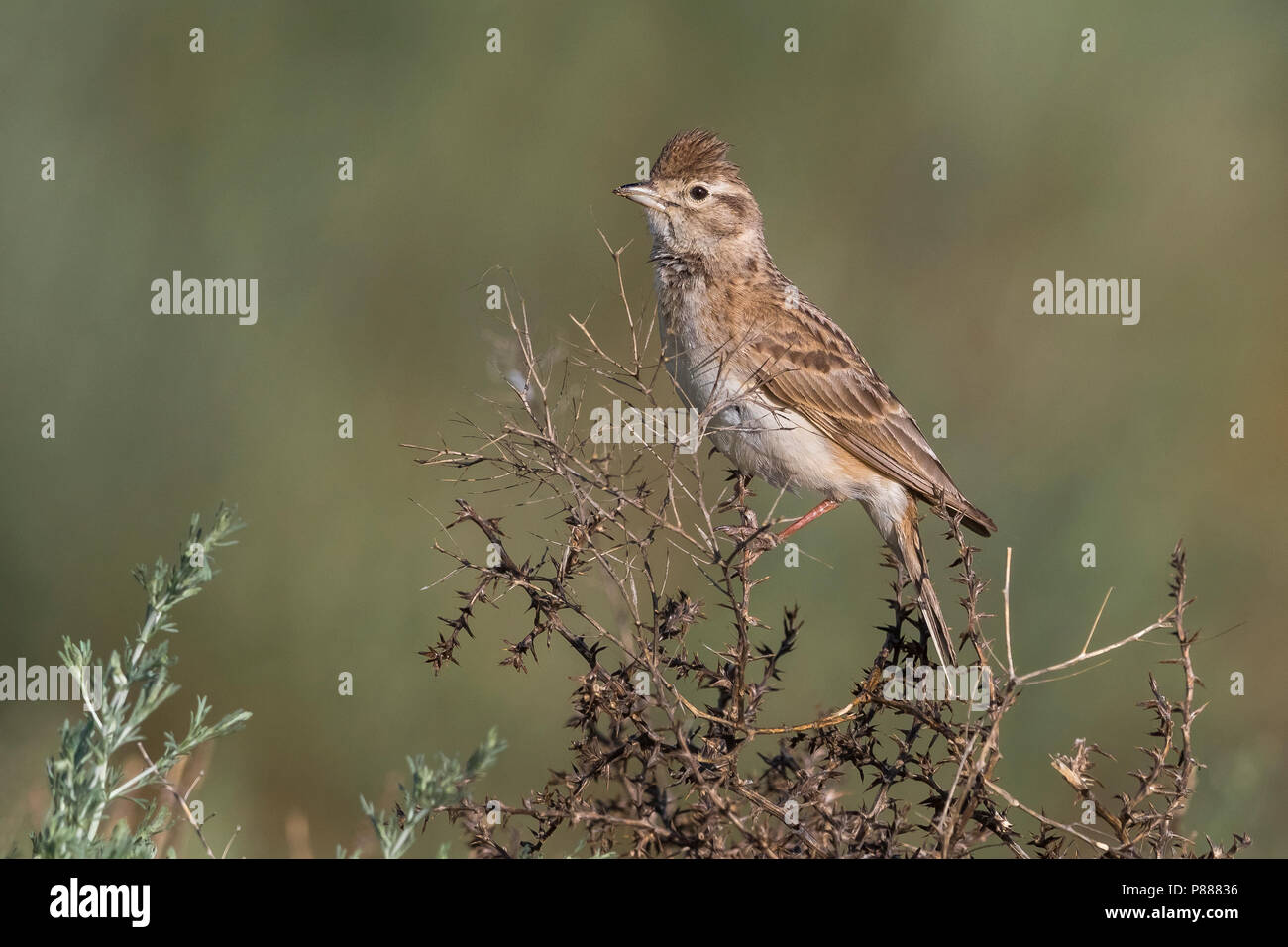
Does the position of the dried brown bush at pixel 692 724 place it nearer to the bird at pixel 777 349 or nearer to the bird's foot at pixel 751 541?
the bird's foot at pixel 751 541

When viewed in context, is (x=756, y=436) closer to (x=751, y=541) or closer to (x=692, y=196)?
(x=692, y=196)

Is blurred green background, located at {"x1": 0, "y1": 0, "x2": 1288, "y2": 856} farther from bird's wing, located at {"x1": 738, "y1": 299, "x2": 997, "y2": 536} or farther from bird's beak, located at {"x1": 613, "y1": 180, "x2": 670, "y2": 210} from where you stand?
bird's wing, located at {"x1": 738, "y1": 299, "x2": 997, "y2": 536}

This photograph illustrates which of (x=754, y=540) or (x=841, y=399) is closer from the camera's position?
(x=754, y=540)

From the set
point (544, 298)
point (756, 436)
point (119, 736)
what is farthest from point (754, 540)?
point (544, 298)

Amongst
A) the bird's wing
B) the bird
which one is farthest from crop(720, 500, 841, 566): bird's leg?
the bird's wing

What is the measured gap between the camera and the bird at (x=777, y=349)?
223 inches

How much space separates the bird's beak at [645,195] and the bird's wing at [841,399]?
643 mm

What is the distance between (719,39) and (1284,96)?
12.3 ft

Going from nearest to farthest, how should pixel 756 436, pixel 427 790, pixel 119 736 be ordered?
1. pixel 427 790
2. pixel 119 736
3. pixel 756 436

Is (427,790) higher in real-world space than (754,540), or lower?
lower

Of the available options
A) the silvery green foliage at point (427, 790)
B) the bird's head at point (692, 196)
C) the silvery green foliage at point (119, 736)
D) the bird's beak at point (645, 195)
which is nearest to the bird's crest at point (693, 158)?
the bird's head at point (692, 196)

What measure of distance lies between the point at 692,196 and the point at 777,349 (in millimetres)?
771

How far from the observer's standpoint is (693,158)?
591cm

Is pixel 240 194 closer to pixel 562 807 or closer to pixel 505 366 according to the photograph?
pixel 505 366
